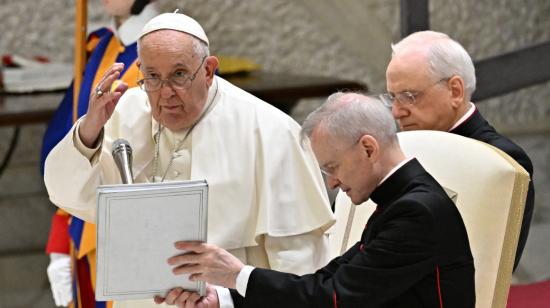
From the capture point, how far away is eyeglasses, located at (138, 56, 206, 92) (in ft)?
12.0

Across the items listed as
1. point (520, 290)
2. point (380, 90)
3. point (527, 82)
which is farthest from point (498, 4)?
point (520, 290)

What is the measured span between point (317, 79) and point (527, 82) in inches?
46.6

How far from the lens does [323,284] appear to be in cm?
313

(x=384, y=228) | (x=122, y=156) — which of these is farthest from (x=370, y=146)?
(x=122, y=156)

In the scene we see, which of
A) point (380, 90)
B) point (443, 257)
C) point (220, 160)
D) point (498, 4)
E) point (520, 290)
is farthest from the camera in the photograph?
point (498, 4)

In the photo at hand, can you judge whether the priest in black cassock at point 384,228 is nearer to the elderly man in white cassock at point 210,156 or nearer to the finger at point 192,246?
the finger at point 192,246

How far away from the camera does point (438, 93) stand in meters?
4.02

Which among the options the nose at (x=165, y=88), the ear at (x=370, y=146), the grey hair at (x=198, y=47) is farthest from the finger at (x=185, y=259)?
the grey hair at (x=198, y=47)

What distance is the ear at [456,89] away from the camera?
158 inches

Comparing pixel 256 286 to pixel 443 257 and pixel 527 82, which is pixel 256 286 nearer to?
pixel 443 257

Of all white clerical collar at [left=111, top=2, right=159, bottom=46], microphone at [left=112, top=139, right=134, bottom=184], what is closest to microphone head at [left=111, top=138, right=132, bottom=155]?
microphone at [left=112, top=139, right=134, bottom=184]

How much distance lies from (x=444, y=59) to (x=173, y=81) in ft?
2.91

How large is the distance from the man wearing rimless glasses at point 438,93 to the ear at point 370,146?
3.16 feet

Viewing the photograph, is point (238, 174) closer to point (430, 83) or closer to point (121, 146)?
point (121, 146)
